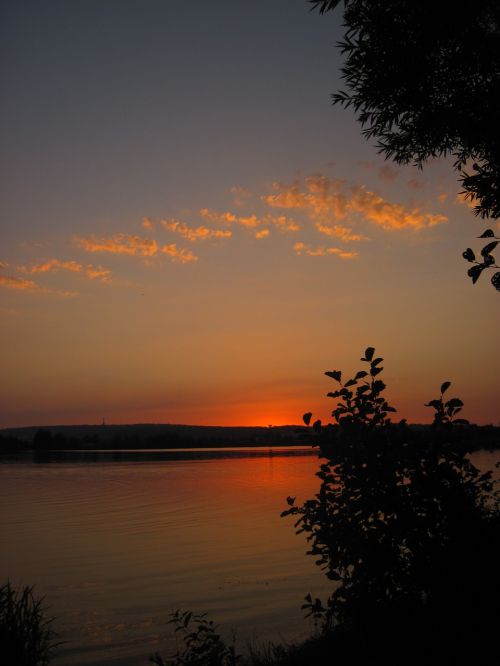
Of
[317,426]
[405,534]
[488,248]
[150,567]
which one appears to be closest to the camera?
[488,248]

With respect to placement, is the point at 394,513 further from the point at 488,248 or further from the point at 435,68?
the point at 435,68

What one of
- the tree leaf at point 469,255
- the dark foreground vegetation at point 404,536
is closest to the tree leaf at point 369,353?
the dark foreground vegetation at point 404,536

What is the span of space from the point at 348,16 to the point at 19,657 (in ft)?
32.1

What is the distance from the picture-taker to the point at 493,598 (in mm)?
5730

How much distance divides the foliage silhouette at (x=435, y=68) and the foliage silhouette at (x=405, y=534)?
295cm

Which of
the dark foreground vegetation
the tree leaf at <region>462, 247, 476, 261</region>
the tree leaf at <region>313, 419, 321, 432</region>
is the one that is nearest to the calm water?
the dark foreground vegetation

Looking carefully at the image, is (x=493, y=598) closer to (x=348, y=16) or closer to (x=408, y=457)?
(x=408, y=457)

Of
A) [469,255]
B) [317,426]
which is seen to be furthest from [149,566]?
[469,255]

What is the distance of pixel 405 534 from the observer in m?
6.15

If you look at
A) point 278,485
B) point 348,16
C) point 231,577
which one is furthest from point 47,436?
point 348,16

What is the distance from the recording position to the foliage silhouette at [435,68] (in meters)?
7.02

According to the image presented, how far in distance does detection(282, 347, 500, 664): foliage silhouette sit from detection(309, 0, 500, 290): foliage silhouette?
295 centimetres

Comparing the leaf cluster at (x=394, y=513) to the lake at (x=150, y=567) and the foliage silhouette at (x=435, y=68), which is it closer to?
the foliage silhouette at (x=435, y=68)

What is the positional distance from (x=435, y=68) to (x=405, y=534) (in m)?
5.74
